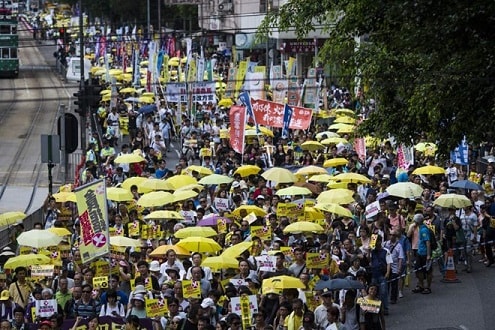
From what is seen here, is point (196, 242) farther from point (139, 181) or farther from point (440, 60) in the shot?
point (139, 181)

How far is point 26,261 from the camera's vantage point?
69.4 ft

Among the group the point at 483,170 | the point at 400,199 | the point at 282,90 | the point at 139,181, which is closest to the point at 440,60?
the point at 400,199

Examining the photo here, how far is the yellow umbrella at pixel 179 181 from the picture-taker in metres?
28.4

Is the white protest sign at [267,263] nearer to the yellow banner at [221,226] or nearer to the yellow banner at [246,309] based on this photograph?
the yellow banner at [246,309]

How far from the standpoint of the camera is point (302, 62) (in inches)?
2793

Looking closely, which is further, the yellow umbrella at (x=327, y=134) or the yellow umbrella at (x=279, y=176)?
the yellow umbrella at (x=327, y=134)

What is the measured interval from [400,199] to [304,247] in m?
4.89

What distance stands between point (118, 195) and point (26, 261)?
5.73 meters

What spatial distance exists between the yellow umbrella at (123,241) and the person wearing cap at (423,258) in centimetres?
445

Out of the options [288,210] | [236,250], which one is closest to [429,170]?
[288,210]

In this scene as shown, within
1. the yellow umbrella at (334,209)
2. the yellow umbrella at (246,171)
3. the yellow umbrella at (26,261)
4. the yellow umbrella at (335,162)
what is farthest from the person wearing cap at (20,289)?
the yellow umbrella at (335,162)

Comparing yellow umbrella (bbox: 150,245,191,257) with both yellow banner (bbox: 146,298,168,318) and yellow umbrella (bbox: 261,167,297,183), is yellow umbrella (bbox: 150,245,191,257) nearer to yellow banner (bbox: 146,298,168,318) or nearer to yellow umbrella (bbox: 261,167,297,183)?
yellow banner (bbox: 146,298,168,318)

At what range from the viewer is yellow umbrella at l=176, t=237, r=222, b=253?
21.5 meters

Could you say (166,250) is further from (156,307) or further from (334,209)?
(334,209)
